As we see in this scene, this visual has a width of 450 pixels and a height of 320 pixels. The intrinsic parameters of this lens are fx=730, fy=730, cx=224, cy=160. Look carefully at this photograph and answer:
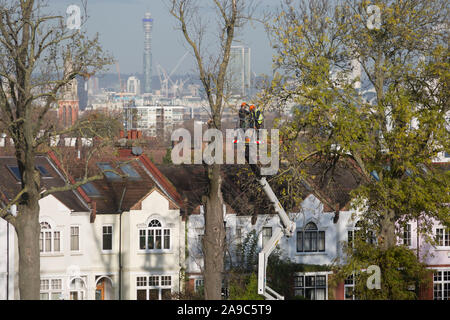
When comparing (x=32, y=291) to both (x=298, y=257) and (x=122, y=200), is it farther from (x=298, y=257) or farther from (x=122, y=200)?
(x=298, y=257)

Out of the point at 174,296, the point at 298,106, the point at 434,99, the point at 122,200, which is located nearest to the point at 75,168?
the point at 122,200

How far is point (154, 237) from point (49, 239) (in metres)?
5.26

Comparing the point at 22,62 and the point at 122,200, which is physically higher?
the point at 22,62

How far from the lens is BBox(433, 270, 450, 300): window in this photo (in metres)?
39.3

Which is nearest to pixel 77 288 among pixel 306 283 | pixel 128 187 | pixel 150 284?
pixel 150 284

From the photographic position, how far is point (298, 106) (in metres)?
28.1

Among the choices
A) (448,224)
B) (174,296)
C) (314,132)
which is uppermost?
(314,132)

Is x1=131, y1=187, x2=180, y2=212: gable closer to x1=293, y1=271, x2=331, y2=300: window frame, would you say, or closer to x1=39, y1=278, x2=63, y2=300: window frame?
x1=39, y1=278, x2=63, y2=300: window frame

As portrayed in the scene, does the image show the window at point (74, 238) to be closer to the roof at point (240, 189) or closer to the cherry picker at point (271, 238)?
the roof at point (240, 189)

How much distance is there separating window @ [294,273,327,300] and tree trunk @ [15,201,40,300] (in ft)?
56.9

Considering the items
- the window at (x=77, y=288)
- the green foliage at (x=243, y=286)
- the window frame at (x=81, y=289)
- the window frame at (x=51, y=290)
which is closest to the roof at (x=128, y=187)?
the window frame at (x=81, y=289)

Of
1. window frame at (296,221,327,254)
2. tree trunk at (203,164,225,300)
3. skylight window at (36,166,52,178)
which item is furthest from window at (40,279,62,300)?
tree trunk at (203,164,225,300)

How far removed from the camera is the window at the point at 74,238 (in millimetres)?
36312
